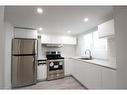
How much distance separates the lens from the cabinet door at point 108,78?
5.31 feet

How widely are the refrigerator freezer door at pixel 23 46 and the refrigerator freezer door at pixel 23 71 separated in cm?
21

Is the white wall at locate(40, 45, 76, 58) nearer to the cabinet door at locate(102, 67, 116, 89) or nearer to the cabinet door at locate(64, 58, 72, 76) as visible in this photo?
the cabinet door at locate(64, 58, 72, 76)

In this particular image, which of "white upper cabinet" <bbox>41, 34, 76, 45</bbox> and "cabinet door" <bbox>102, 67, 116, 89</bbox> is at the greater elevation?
"white upper cabinet" <bbox>41, 34, 76, 45</bbox>

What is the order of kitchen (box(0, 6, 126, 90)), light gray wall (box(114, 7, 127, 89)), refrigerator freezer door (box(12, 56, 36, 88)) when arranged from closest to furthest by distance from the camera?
light gray wall (box(114, 7, 127, 89)) < kitchen (box(0, 6, 126, 90)) < refrigerator freezer door (box(12, 56, 36, 88))

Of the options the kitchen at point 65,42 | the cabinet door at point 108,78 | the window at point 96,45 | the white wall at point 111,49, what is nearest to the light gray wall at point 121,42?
the kitchen at point 65,42

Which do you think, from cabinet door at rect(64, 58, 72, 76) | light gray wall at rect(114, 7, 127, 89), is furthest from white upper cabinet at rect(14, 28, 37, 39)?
light gray wall at rect(114, 7, 127, 89)

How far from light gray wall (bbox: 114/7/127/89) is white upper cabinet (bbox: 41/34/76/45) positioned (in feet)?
10.4

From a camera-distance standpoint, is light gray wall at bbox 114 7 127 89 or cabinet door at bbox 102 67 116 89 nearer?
light gray wall at bbox 114 7 127 89

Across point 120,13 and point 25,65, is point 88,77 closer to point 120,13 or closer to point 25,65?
point 120,13

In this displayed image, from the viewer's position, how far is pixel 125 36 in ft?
3.90

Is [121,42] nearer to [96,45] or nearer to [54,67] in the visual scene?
[96,45]

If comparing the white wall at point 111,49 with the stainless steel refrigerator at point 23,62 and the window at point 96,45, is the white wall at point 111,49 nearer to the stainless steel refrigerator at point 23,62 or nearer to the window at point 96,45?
the window at point 96,45

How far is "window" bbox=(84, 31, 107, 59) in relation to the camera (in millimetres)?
2971
